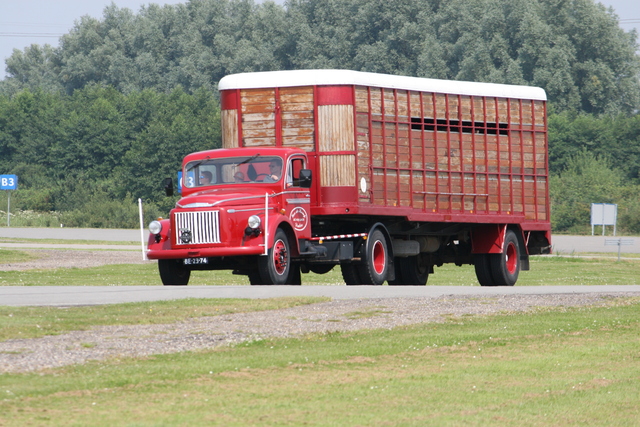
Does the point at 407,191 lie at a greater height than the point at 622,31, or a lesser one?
lesser

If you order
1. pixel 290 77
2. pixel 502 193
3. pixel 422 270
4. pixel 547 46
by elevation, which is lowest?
pixel 422 270

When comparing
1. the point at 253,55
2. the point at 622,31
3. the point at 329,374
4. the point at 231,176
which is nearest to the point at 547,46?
the point at 622,31

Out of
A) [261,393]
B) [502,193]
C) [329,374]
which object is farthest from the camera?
[502,193]

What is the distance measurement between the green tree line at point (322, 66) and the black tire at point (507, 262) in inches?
1650

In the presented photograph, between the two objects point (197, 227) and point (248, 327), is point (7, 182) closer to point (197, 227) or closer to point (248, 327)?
point (197, 227)

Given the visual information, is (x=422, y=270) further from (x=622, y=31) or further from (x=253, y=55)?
(x=253, y=55)

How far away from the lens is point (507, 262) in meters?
25.1

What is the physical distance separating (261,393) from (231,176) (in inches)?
459

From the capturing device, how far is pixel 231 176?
2050 cm

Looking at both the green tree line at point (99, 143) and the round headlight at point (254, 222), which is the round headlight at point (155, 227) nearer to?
the round headlight at point (254, 222)

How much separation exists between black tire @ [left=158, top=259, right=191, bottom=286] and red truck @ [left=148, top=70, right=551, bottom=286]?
0.08 ft

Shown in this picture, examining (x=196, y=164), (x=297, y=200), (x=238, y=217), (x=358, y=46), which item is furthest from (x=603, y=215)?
(x=358, y=46)

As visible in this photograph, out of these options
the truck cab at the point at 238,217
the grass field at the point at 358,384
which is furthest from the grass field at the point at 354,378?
the truck cab at the point at 238,217

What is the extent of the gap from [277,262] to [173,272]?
211 centimetres
